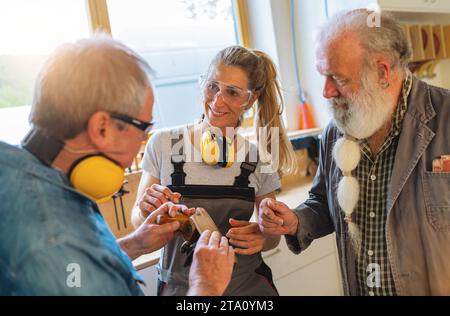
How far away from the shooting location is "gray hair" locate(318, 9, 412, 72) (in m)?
1.17

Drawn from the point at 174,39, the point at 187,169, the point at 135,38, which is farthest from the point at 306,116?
the point at 187,169

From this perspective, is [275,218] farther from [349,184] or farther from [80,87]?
[80,87]

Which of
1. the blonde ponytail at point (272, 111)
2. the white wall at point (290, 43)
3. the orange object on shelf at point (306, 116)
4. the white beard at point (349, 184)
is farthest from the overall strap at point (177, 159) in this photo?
the orange object on shelf at point (306, 116)

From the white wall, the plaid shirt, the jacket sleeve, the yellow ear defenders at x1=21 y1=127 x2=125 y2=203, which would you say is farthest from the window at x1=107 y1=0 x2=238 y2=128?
the yellow ear defenders at x1=21 y1=127 x2=125 y2=203

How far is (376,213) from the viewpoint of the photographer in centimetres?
120

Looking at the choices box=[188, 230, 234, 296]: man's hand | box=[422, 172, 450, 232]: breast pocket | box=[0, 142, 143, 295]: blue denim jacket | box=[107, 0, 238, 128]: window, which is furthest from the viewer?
box=[107, 0, 238, 128]: window

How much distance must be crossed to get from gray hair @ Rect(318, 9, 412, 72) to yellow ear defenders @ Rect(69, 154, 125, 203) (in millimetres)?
783

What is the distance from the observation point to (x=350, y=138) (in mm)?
1295

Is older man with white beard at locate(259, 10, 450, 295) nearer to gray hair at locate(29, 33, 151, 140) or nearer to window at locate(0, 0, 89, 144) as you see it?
gray hair at locate(29, 33, 151, 140)

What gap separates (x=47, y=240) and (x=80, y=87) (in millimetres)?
283

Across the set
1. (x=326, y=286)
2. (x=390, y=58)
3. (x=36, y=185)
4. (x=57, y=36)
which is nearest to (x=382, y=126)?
(x=390, y=58)

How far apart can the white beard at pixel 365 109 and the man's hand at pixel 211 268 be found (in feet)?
1.92

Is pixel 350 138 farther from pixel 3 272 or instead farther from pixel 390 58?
pixel 3 272

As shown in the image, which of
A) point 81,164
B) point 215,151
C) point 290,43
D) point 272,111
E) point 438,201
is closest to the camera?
point 81,164
